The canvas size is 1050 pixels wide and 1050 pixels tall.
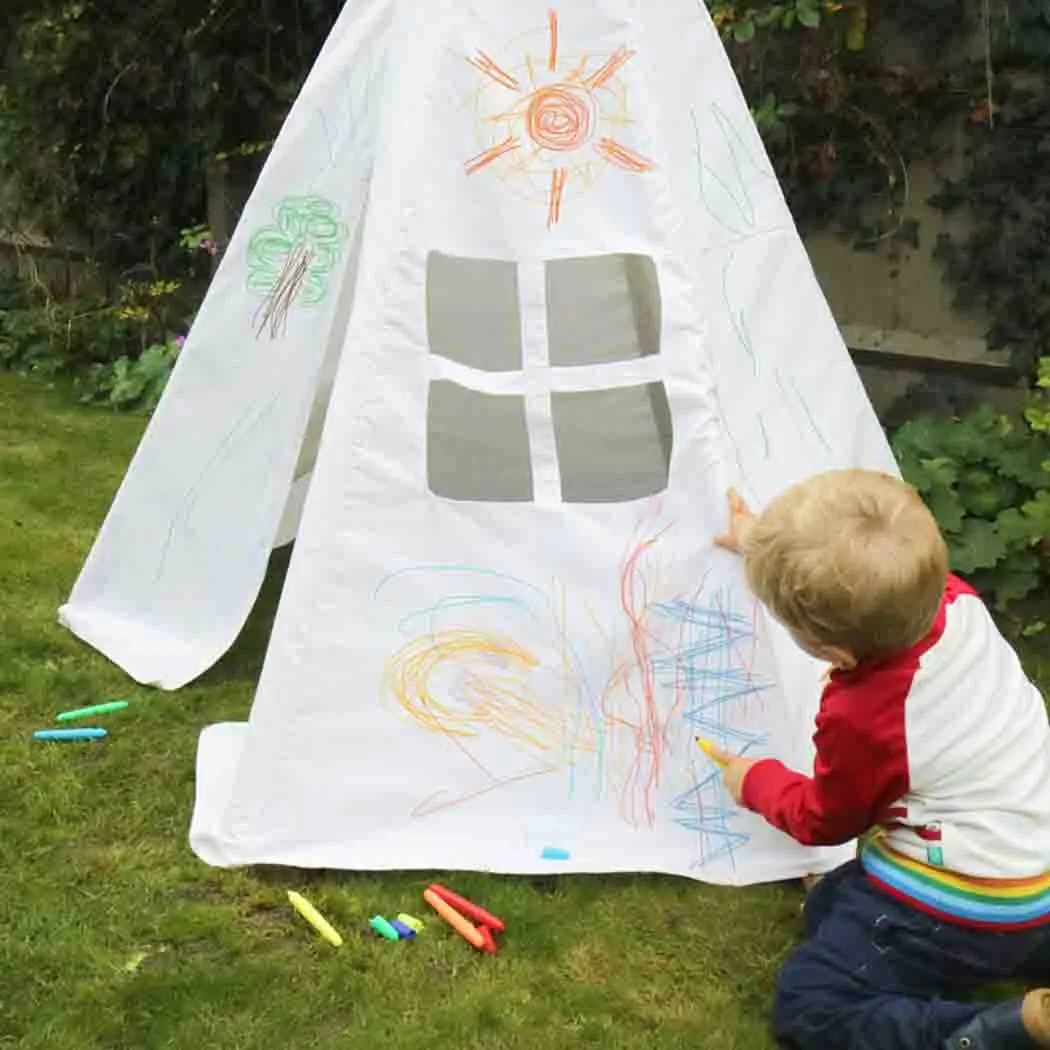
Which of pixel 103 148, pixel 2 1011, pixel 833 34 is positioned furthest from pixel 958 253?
pixel 103 148

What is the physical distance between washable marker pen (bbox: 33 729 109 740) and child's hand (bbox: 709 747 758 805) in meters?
1.38

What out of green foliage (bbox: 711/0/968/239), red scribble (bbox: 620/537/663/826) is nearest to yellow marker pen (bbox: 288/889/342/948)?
red scribble (bbox: 620/537/663/826)

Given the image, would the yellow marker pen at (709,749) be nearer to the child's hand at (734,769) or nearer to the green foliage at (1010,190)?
the child's hand at (734,769)

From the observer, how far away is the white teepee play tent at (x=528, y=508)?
8.41 ft

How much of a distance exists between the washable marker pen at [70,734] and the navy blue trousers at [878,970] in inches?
62.7

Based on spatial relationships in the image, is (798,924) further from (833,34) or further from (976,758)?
(833,34)

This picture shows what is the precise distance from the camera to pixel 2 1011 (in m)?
2.19

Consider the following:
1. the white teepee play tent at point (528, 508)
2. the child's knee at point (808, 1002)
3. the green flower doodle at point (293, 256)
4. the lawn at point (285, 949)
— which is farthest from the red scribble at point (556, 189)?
the child's knee at point (808, 1002)

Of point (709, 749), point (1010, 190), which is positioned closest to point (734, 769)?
point (709, 749)

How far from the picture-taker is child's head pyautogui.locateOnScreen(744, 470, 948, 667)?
1.96 meters

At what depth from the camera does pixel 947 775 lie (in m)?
2.07

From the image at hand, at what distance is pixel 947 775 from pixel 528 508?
0.92 metres

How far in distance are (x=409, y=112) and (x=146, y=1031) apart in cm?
164

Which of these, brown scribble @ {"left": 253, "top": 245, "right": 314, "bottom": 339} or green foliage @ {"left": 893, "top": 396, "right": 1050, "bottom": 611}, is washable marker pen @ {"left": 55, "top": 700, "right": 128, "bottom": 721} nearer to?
brown scribble @ {"left": 253, "top": 245, "right": 314, "bottom": 339}
